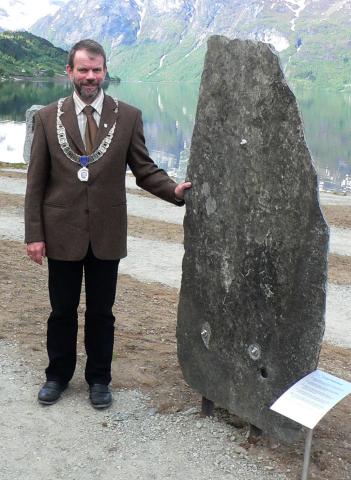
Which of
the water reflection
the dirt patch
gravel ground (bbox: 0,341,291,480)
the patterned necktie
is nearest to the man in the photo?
the patterned necktie

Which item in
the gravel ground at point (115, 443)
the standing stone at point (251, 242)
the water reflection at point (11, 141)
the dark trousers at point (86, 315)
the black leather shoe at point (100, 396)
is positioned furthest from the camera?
the water reflection at point (11, 141)

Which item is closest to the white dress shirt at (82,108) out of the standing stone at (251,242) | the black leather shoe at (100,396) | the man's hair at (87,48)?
the man's hair at (87,48)

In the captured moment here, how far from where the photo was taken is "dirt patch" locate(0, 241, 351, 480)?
4633mm

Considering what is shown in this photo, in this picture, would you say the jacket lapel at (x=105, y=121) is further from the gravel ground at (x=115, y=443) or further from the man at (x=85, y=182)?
the gravel ground at (x=115, y=443)

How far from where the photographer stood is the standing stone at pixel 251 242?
4.16 metres

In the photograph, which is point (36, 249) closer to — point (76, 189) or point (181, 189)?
point (76, 189)

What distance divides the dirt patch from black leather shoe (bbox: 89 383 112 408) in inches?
13.5

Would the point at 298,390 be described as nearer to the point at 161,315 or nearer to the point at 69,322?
the point at 69,322

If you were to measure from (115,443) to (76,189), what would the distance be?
178cm

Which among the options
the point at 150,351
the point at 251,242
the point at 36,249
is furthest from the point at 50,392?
the point at 251,242

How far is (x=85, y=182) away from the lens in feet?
15.3

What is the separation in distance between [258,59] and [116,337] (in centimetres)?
348

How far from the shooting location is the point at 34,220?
477 cm

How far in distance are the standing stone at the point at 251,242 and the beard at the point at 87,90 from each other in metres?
0.71
